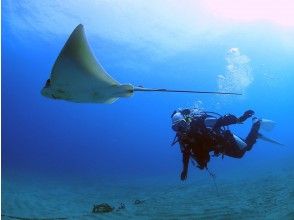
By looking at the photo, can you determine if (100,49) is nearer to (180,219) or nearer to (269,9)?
(269,9)

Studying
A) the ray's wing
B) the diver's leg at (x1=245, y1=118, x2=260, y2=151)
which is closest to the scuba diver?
the diver's leg at (x1=245, y1=118, x2=260, y2=151)

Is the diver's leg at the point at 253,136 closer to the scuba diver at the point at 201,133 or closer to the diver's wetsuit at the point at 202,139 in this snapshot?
the scuba diver at the point at 201,133

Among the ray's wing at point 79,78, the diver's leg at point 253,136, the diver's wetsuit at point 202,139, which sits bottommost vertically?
the diver's wetsuit at point 202,139

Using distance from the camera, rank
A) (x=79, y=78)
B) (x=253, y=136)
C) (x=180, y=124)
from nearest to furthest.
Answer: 1. (x=79, y=78)
2. (x=180, y=124)
3. (x=253, y=136)

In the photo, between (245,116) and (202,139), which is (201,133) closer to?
(202,139)

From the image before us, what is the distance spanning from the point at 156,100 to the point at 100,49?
47467 mm

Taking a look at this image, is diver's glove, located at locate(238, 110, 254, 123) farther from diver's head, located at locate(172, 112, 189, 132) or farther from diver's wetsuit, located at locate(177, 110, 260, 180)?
diver's head, located at locate(172, 112, 189, 132)

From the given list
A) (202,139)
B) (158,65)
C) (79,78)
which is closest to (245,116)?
(202,139)

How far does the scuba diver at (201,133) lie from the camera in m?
5.73

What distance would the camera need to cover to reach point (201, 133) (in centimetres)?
581

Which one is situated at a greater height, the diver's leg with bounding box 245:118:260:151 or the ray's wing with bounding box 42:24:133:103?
the diver's leg with bounding box 245:118:260:151

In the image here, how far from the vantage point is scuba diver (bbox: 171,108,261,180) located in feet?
18.8

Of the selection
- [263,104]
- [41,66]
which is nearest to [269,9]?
[41,66]

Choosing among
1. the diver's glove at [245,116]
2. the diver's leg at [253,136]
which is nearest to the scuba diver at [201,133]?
the diver's glove at [245,116]
